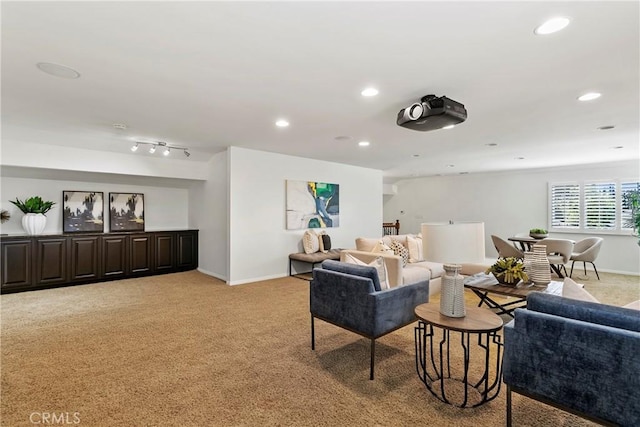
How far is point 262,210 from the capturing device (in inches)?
232

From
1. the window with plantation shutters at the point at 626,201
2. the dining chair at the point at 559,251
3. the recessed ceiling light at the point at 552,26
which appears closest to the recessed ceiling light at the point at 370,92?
the recessed ceiling light at the point at 552,26

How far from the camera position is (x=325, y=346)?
3025mm

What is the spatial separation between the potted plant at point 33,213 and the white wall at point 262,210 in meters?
3.16

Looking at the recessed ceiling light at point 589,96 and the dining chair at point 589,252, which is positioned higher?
the recessed ceiling light at point 589,96

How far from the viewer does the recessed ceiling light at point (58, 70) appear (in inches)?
96.6

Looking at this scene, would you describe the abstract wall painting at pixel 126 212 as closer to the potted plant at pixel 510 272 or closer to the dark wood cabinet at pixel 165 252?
the dark wood cabinet at pixel 165 252

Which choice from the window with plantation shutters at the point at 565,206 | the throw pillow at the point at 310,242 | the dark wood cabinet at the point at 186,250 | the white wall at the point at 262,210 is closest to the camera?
the white wall at the point at 262,210

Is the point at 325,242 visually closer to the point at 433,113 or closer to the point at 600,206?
the point at 433,113

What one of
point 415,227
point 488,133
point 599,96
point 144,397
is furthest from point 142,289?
point 415,227

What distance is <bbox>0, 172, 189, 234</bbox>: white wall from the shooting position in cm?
528

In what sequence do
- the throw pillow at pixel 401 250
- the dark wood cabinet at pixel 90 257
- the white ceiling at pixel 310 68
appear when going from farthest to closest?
the throw pillow at pixel 401 250 → the dark wood cabinet at pixel 90 257 → the white ceiling at pixel 310 68

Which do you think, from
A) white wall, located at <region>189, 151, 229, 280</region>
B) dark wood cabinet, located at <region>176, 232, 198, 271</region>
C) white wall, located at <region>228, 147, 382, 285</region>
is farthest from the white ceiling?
dark wood cabinet, located at <region>176, 232, 198, 271</region>

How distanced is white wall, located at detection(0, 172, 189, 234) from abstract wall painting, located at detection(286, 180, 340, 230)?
2.70m

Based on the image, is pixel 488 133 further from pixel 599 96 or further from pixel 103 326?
pixel 103 326
